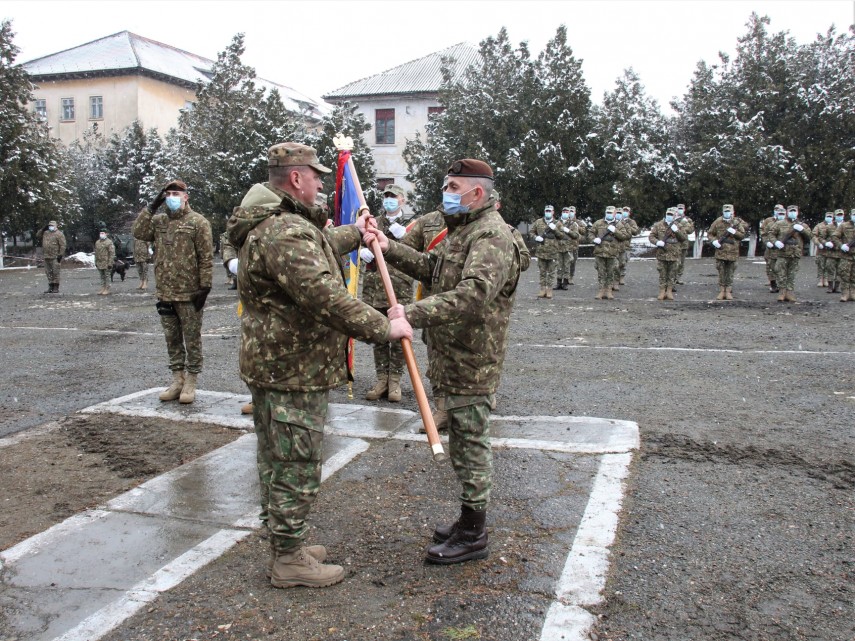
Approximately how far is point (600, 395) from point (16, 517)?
17.1 feet

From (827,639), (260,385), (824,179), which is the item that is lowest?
(827,639)

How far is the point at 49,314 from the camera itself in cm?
1514

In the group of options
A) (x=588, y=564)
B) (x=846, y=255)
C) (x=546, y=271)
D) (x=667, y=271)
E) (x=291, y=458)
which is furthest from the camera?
(x=546, y=271)

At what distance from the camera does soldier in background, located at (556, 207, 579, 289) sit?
60.6 ft

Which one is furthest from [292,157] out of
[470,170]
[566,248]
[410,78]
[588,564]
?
[410,78]

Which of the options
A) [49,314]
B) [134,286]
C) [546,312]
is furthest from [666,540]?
[134,286]

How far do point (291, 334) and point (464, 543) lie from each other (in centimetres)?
139

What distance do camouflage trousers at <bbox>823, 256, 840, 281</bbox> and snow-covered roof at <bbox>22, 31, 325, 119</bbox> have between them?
130 ft

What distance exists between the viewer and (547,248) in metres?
17.8

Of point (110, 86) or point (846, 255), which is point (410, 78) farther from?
point (846, 255)

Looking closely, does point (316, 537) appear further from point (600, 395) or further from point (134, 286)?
point (134, 286)

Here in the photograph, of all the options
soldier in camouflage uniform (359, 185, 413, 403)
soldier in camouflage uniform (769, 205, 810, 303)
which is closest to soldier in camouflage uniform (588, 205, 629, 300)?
soldier in camouflage uniform (769, 205, 810, 303)

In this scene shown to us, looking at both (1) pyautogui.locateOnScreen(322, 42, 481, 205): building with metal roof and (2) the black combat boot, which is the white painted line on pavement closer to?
(2) the black combat boot

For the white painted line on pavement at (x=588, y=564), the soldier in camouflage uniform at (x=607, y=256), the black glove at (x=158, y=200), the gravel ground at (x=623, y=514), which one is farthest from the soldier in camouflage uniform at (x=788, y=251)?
the black glove at (x=158, y=200)
